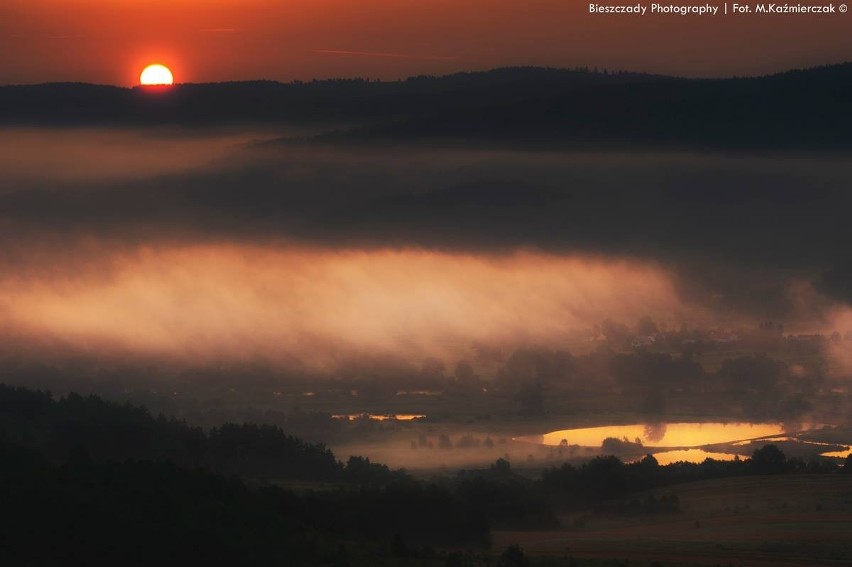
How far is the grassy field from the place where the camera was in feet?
168

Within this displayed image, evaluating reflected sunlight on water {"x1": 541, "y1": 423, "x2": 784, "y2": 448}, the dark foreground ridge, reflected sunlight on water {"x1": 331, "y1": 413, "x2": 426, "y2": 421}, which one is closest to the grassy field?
the dark foreground ridge

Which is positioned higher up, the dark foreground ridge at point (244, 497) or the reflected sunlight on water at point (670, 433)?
the reflected sunlight on water at point (670, 433)

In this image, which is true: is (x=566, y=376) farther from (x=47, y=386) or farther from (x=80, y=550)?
(x=80, y=550)

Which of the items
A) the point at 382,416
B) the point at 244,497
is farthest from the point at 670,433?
the point at 244,497

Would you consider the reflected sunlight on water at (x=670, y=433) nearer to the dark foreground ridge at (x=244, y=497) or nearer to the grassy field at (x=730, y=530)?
the dark foreground ridge at (x=244, y=497)

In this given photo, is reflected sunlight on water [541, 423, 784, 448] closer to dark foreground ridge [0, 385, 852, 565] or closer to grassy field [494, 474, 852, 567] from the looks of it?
dark foreground ridge [0, 385, 852, 565]

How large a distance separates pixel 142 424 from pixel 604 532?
20086mm

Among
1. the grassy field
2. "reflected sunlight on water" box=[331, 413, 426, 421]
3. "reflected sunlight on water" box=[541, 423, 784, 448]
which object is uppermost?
"reflected sunlight on water" box=[331, 413, 426, 421]

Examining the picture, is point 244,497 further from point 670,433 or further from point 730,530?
point 670,433

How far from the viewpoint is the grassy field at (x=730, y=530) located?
168 feet

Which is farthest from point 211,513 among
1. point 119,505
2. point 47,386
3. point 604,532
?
point 47,386

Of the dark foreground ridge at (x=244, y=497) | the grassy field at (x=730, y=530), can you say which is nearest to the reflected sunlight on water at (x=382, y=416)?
the dark foreground ridge at (x=244, y=497)

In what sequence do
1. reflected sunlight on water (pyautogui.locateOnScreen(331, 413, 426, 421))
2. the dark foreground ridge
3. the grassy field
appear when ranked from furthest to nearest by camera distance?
1. reflected sunlight on water (pyautogui.locateOnScreen(331, 413, 426, 421))
2. the grassy field
3. the dark foreground ridge

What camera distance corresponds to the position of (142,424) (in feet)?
234
